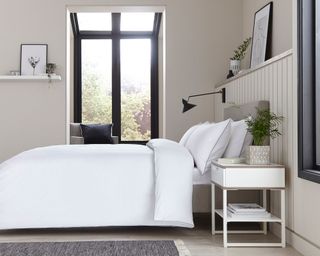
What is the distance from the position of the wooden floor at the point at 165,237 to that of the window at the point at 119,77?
15.7 ft

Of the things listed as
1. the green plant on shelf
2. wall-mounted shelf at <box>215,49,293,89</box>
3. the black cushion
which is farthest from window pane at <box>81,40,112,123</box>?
the green plant on shelf

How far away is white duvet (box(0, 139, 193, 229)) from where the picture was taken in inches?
140

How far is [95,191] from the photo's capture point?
3.60 m

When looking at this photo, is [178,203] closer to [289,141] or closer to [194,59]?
[289,141]

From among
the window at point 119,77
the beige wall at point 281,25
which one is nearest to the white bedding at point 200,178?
the beige wall at point 281,25

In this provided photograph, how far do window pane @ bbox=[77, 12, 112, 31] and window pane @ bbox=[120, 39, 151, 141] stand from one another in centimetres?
43

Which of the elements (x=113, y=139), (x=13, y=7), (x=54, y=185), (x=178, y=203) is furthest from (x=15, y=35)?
(x=178, y=203)

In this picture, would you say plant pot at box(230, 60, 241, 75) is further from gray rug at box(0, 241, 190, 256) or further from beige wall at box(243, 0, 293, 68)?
gray rug at box(0, 241, 190, 256)

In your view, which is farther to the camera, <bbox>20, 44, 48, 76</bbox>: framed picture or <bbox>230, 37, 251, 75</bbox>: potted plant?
<bbox>20, 44, 48, 76</bbox>: framed picture

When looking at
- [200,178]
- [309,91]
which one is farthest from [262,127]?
[200,178]

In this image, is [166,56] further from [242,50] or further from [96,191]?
[96,191]

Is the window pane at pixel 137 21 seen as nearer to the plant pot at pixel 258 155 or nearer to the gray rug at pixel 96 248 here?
the plant pot at pixel 258 155

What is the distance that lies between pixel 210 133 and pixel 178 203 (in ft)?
2.01

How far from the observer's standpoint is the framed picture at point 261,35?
472 centimetres
